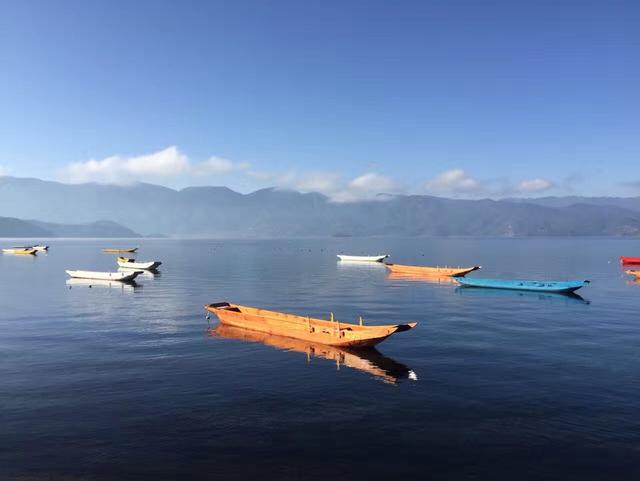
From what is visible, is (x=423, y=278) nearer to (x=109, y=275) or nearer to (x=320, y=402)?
(x=109, y=275)

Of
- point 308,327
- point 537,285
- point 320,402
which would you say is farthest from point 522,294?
point 320,402

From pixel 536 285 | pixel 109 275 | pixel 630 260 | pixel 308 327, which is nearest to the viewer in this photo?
pixel 308 327

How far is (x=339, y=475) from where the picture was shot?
17047 mm

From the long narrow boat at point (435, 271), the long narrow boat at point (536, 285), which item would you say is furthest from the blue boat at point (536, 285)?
the long narrow boat at point (435, 271)

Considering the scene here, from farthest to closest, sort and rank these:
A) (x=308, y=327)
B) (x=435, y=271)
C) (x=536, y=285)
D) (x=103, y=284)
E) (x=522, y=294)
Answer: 1. (x=435, y=271)
2. (x=103, y=284)
3. (x=536, y=285)
4. (x=522, y=294)
5. (x=308, y=327)

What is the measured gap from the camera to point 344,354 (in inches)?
1345

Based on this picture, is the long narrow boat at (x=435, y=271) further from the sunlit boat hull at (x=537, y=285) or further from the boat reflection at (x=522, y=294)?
the boat reflection at (x=522, y=294)

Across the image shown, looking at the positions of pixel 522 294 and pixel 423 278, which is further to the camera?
pixel 423 278

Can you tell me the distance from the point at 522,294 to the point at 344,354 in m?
47.3

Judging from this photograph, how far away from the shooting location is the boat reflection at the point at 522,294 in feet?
216

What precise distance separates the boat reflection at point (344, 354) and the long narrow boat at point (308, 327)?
20.7 inches

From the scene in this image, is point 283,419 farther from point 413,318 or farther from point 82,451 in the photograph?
point 413,318

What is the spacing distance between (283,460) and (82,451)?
887 cm

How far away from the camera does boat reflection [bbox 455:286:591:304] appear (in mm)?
65688
